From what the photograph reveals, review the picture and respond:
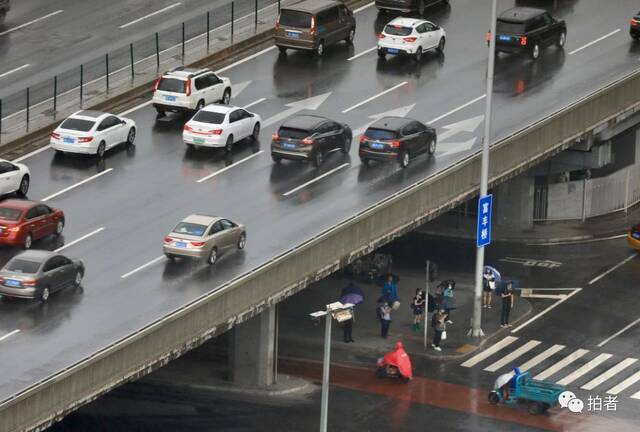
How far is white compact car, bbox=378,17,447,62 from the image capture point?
92.8 meters

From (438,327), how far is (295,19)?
79.3 ft

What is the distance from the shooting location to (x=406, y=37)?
3656 inches

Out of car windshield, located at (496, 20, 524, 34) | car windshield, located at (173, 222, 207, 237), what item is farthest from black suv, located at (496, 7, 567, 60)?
car windshield, located at (173, 222, 207, 237)

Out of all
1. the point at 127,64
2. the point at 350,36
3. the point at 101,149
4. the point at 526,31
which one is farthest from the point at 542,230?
the point at 101,149

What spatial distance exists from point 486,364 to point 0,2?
37.4 metres

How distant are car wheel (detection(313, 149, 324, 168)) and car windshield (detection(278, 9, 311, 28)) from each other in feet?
47.0

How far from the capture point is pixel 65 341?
6112 cm

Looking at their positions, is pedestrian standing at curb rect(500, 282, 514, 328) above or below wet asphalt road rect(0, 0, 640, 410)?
below

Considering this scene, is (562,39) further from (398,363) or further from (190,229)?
(190,229)

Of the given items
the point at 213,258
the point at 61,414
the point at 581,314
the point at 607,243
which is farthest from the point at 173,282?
the point at 607,243

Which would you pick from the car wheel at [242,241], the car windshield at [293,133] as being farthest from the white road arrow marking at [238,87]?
the car wheel at [242,241]

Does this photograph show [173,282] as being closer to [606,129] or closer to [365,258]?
[365,258]

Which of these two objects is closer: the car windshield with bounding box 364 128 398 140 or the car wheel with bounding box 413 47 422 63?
the car windshield with bounding box 364 128 398 140

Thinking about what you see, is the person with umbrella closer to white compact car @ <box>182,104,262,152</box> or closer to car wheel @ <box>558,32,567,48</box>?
white compact car @ <box>182,104,262,152</box>
